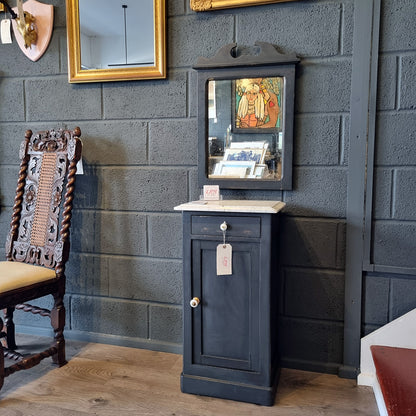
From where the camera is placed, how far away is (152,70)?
1.99 metres

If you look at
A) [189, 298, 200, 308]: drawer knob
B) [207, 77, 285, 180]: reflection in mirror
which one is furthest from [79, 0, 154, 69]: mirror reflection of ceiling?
[189, 298, 200, 308]: drawer knob

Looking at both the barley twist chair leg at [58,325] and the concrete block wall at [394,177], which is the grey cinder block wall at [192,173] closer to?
the concrete block wall at [394,177]

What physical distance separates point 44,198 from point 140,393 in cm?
106

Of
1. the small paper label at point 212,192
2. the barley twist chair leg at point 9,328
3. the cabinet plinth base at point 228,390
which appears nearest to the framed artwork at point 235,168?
the small paper label at point 212,192

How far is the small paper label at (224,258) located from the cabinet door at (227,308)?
0.7 inches

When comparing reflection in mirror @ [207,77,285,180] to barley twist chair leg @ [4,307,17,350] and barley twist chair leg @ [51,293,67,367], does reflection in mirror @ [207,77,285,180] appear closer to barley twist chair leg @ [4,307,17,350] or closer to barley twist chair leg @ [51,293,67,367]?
barley twist chair leg @ [51,293,67,367]

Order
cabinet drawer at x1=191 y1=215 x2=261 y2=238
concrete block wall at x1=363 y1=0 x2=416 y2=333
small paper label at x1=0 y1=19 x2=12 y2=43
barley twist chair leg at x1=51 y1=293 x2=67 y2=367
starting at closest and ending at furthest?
cabinet drawer at x1=191 y1=215 x2=261 y2=238
concrete block wall at x1=363 y1=0 x2=416 y2=333
barley twist chair leg at x1=51 y1=293 x2=67 y2=367
small paper label at x1=0 y1=19 x2=12 y2=43

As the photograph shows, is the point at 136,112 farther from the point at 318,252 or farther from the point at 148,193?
the point at 318,252

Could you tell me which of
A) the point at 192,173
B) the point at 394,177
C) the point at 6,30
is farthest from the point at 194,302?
the point at 6,30

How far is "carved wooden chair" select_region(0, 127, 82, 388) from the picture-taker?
1883 millimetres

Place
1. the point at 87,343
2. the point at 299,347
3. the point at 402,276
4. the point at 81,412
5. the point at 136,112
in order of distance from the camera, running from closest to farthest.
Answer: the point at 81,412
the point at 402,276
the point at 299,347
the point at 136,112
the point at 87,343

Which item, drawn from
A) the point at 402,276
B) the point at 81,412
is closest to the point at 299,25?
the point at 402,276

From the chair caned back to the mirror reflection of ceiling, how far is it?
1.42 feet

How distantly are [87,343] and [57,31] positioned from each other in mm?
1726
